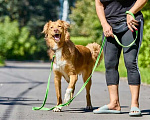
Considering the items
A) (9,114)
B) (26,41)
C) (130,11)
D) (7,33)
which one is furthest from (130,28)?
(26,41)

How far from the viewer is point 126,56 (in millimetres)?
6395

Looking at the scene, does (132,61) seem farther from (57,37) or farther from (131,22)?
(57,37)

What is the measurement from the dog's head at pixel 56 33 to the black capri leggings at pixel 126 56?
92cm

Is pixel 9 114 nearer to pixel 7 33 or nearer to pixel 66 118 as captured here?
pixel 66 118

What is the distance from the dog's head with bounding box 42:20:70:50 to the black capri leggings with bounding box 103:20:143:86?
3.01 ft

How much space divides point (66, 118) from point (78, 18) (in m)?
47.8

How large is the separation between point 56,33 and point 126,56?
1.35 meters

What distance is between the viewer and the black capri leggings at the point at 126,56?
6.34 m

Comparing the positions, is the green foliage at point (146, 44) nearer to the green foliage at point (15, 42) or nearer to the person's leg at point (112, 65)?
the person's leg at point (112, 65)

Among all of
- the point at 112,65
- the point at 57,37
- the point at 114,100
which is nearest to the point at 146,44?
the point at 57,37

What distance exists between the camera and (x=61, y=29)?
727cm

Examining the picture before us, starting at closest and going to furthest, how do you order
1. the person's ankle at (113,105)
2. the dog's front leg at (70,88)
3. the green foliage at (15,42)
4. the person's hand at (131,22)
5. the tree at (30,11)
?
the person's hand at (131,22) < the person's ankle at (113,105) < the dog's front leg at (70,88) < the green foliage at (15,42) < the tree at (30,11)

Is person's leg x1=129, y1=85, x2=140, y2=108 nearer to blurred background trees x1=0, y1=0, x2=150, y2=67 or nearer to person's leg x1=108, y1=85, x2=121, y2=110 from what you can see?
person's leg x1=108, y1=85, x2=121, y2=110

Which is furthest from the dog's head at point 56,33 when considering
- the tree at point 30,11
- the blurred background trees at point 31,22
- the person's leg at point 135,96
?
the tree at point 30,11
